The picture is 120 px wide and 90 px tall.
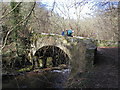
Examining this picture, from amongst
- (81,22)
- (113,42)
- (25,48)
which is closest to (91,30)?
(81,22)

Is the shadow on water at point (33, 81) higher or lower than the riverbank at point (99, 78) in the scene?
lower

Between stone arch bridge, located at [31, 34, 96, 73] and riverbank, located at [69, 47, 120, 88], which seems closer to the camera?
riverbank, located at [69, 47, 120, 88]

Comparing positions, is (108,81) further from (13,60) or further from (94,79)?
(13,60)

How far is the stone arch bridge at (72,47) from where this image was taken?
6891mm

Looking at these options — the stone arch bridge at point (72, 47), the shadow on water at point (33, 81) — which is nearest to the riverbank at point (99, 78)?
the stone arch bridge at point (72, 47)

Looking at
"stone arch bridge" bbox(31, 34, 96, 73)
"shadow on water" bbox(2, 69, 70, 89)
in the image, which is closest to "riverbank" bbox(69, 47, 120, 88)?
"stone arch bridge" bbox(31, 34, 96, 73)

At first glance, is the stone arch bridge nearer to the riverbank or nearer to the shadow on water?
the riverbank

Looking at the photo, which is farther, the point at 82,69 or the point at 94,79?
the point at 82,69

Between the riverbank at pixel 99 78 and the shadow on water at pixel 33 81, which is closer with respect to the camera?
the riverbank at pixel 99 78

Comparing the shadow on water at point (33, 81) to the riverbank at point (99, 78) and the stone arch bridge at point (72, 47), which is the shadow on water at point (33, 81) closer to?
the stone arch bridge at point (72, 47)

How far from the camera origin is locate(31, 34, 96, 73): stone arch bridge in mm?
6891

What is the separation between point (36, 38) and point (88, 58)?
5857 mm

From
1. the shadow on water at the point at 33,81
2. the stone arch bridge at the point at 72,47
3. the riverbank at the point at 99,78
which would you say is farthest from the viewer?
the shadow on water at the point at 33,81

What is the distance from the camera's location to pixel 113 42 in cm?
1168
